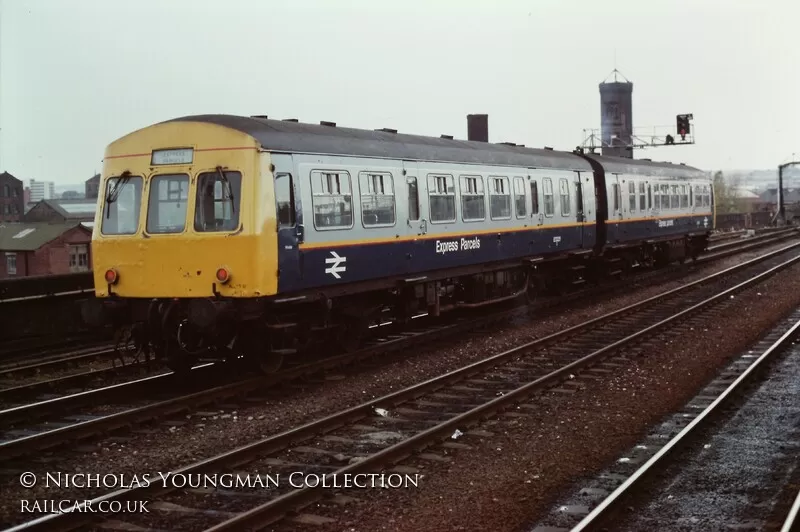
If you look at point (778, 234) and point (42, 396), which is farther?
point (778, 234)

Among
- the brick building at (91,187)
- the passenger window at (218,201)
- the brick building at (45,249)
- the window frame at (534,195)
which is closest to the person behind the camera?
the passenger window at (218,201)

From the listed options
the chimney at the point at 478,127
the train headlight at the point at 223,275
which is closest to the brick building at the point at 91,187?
the chimney at the point at 478,127

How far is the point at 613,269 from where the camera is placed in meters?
26.6

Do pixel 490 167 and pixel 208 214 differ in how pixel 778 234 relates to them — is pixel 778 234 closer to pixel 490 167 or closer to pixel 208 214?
pixel 490 167

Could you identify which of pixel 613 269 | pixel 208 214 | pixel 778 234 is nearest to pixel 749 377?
pixel 208 214

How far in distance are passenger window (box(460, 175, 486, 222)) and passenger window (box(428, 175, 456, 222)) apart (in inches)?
15.2

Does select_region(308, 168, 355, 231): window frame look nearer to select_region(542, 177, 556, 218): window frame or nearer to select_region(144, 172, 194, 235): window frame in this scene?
select_region(144, 172, 194, 235): window frame

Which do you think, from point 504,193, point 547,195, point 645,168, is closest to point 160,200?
point 504,193

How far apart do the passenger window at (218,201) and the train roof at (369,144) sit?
0.63m

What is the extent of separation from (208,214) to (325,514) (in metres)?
5.60

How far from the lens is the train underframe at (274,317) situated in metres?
11.9

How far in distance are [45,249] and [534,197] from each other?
3584 cm

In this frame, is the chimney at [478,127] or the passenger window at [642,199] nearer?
the passenger window at [642,199]

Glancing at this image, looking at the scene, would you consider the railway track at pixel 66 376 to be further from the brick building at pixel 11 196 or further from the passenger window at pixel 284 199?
the brick building at pixel 11 196
